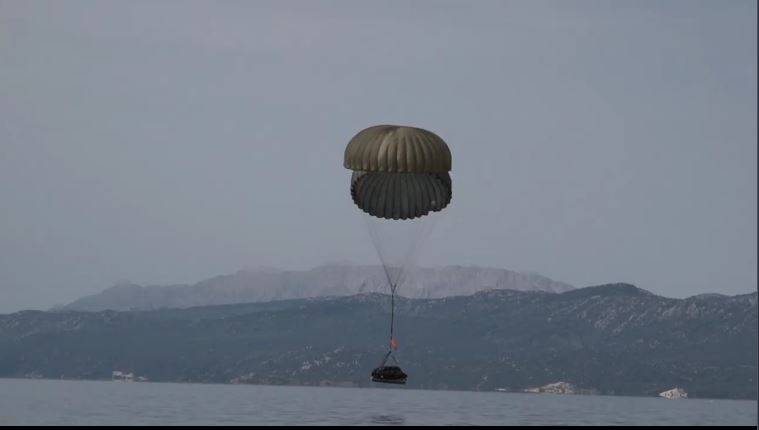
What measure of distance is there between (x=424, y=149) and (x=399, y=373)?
12051 mm

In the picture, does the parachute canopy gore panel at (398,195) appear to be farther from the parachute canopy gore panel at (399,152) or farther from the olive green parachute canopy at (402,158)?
the parachute canopy gore panel at (399,152)

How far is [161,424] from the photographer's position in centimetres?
17500

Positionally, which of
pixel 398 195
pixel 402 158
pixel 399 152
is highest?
pixel 399 152

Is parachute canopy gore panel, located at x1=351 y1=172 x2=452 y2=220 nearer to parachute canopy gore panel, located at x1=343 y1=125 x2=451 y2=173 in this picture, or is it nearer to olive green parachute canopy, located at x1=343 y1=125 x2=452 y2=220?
olive green parachute canopy, located at x1=343 y1=125 x2=452 y2=220

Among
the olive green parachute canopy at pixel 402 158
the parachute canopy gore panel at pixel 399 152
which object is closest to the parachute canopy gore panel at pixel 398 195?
the olive green parachute canopy at pixel 402 158

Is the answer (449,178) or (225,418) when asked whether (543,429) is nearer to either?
(225,418)

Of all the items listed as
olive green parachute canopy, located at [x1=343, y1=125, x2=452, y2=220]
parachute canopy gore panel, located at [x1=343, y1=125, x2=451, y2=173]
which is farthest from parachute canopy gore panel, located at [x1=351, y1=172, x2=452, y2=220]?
parachute canopy gore panel, located at [x1=343, y1=125, x2=451, y2=173]

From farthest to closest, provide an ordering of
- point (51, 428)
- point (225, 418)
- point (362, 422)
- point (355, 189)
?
point (225, 418), point (362, 422), point (51, 428), point (355, 189)

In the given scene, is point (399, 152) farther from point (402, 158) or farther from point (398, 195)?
point (398, 195)

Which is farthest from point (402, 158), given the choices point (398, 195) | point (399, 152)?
point (398, 195)

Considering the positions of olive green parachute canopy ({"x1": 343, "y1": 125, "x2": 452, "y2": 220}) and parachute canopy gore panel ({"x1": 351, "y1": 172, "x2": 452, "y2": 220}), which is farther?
parachute canopy gore panel ({"x1": 351, "y1": 172, "x2": 452, "y2": 220})

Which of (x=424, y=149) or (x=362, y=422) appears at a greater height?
(x=424, y=149)

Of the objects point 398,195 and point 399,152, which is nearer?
point 399,152

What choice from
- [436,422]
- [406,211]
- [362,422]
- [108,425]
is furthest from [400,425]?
[406,211]
